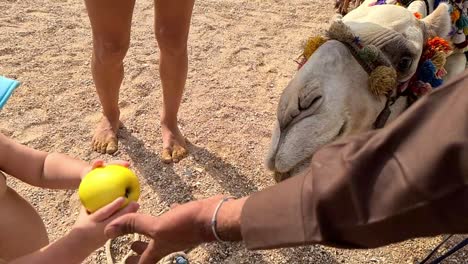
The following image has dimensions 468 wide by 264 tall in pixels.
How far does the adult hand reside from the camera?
107cm

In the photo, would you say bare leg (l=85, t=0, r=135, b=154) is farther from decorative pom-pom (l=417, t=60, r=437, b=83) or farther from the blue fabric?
decorative pom-pom (l=417, t=60, r=437, b=83)

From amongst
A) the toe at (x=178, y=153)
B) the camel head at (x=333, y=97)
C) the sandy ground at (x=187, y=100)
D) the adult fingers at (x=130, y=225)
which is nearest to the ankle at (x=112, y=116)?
the sandy ground at (x=187, y=100)

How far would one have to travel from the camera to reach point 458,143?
29.6 inches

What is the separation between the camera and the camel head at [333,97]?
1533 mm

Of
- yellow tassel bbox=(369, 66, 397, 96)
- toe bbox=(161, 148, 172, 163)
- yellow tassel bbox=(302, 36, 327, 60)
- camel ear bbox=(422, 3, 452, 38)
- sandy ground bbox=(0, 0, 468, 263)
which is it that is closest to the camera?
yellow tassel bbox=(369, 66, 397, 96)

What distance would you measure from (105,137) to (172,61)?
1.91ft

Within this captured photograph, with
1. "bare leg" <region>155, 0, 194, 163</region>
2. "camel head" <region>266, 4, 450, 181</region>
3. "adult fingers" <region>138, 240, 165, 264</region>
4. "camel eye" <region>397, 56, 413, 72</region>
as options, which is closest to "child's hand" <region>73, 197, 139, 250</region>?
"adult fingers" <region>138, 240, 165, 264</region>

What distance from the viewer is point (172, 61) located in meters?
2.34

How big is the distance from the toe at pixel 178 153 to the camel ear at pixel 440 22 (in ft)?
4.25

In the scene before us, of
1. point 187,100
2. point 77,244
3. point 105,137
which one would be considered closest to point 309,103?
point 77,244

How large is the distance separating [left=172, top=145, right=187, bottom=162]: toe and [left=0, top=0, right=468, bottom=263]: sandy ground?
37 millimetres

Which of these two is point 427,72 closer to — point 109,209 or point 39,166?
point 109,209

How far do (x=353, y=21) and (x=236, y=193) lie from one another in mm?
1024

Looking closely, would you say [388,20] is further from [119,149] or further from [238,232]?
[119,149]
